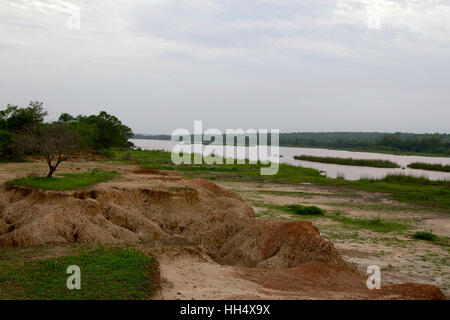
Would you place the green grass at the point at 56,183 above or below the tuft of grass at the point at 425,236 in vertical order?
above

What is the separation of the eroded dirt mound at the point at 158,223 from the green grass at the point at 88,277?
7.87 ft

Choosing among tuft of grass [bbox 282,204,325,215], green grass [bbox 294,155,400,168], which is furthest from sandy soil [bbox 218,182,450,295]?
green grass [bbox 294,155,400,168]

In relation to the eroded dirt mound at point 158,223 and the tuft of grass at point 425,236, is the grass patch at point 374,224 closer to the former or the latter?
the tuft of grass at point 425,236

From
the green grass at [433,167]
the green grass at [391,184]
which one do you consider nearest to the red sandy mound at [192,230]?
the green grass at [391,184]

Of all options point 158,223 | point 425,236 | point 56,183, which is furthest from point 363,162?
point 56,183

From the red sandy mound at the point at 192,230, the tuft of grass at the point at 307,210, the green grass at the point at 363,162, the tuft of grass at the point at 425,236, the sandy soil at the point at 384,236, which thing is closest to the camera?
the red sandy mound at the point at 192,230

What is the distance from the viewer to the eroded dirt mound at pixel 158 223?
Result: 11.8 meters

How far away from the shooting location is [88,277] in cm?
848

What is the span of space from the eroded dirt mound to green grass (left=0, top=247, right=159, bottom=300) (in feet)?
7.87

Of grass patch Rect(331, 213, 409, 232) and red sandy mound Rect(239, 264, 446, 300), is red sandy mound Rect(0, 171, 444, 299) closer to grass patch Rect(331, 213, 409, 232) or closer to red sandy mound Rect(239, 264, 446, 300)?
red sandy mound Rect(239, 264, 446, 300)

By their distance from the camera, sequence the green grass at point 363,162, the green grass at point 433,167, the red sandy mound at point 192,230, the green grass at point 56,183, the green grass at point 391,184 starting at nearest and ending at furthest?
the red sandy mound at point 192,230 < the green grass at point 56,183 < the green grass at point 391,184 < the green grass at point 433,167 < the green grass at point 363,162

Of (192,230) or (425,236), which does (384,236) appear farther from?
(192,230)
